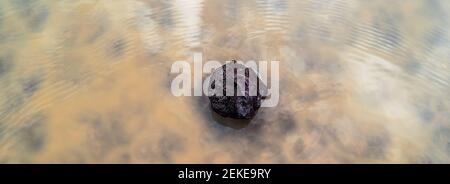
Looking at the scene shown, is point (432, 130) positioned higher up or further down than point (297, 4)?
further down

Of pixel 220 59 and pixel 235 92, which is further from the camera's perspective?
pixel 220 59
